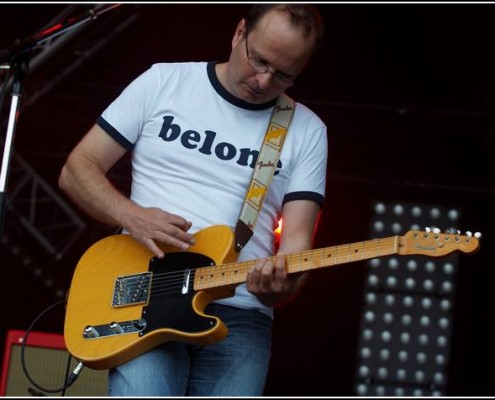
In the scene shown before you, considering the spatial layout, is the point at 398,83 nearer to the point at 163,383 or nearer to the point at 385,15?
the point at 385,15

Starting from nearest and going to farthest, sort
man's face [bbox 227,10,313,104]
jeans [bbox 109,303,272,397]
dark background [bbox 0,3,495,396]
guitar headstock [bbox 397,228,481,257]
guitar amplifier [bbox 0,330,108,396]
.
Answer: guitar headstock [bbox 397,228,481,257] < jeans [bbox 109,303,272,397] < man's face [bbox 227,10,313,104] < guitar amplifier [bbox 0,330,108,396] < dark background [bbox 0,3,495,396]

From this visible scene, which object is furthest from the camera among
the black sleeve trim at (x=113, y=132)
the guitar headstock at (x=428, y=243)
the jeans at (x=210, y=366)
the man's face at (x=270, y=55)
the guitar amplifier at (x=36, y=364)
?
the guitar amplifier at (x=36, y=364)

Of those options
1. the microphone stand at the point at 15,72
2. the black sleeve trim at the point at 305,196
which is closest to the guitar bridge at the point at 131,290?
the microphone stand at the point at 15,72

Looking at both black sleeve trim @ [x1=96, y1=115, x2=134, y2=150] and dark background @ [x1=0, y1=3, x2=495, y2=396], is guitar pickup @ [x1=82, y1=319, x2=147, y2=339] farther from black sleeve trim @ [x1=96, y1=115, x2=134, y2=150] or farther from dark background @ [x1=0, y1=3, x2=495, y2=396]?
dark background @ [x1=0, y1=3, x2=495, y2=396]

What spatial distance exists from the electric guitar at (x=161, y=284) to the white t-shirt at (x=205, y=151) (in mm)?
137

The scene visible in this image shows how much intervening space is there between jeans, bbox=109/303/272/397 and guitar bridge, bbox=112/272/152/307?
16 cm

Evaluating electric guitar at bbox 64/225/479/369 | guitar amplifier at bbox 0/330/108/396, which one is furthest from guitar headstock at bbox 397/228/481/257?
guitar amplifier at bbox 0/330/108/396

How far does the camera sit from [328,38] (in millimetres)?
6379

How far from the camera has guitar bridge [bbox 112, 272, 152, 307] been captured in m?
2.97

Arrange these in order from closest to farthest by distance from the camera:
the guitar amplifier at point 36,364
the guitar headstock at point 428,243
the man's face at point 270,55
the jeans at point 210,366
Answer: the guitar headstock at point 428,243 → the jeans at point 210,366 → the man's face at point 270,55 → the guitar amplifier at point 36,364

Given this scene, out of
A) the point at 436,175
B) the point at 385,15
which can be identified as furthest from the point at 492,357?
the point at 385,15

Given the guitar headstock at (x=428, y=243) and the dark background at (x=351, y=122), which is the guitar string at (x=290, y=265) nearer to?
the guitar headstock at (x=428, y=243)

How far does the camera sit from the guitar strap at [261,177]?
304 cm

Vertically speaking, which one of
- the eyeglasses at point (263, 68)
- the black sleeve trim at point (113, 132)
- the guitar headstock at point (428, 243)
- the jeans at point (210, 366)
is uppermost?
the eyeglasses at point (263, 68)
